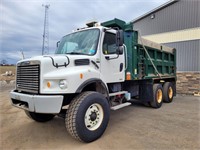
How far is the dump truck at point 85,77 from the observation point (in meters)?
3.04

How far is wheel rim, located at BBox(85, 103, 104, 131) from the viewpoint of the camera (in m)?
3.33

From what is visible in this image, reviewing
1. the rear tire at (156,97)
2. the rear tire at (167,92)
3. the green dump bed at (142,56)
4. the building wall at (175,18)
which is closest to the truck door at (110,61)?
the green dump bed at (142,56)

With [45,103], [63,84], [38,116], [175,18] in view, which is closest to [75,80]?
[63,84]

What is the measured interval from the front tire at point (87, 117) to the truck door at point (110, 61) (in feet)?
2.58

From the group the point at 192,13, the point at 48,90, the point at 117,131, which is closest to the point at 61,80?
the point at 48,90

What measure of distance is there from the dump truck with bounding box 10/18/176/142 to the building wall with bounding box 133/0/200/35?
23.6 feet

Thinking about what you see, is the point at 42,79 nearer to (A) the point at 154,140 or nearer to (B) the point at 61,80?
(B) the point at 61,80

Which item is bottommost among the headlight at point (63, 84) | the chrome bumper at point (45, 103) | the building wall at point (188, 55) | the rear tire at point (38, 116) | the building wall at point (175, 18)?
the rear tire at point (38, 116)

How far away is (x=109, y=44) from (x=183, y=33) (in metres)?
9.58

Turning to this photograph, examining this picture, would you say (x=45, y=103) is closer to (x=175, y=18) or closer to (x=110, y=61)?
(x=110, y=61)

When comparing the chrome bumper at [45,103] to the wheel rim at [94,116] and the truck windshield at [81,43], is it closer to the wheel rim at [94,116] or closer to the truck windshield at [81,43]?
the wheel rim at [94,116]

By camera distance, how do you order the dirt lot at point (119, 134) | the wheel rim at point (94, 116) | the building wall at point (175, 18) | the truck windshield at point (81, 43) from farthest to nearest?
the building wall at point (175, 18) < the truck windshield at point (81, 43) < the wheel rim at point (94, 116) < the dirt lot at point (119, 134)

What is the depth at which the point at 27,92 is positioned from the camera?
3.43 metres

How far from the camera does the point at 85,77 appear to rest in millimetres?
3371
